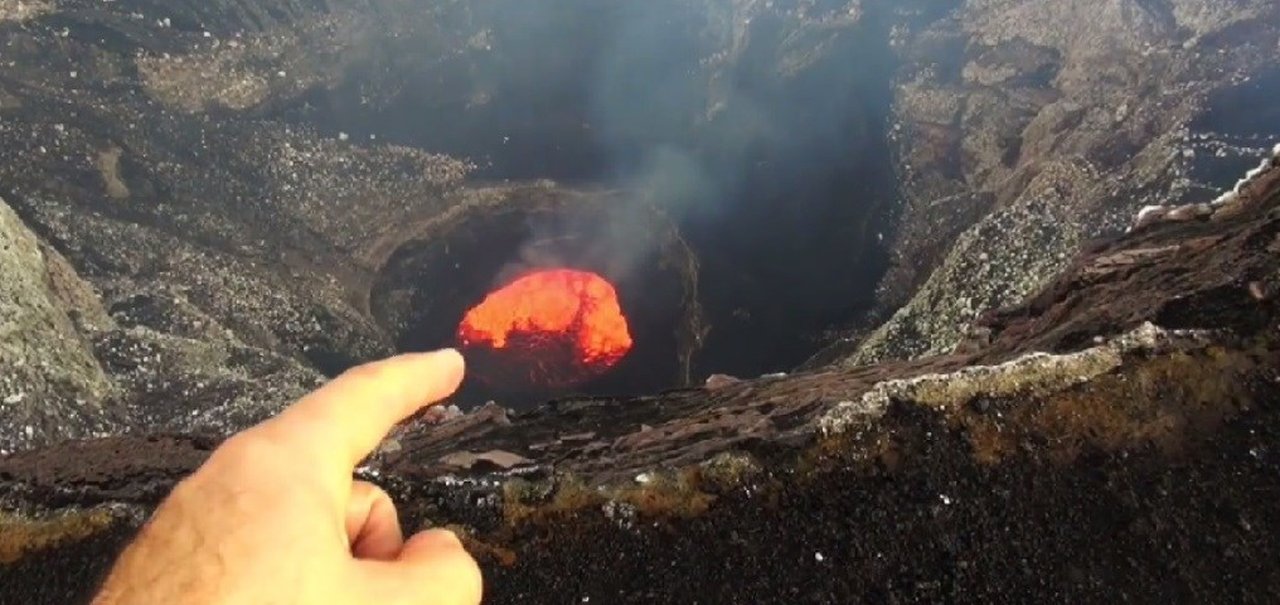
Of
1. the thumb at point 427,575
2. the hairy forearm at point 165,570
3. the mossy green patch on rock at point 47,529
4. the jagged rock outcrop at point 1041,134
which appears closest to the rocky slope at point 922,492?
the mossy green patch on rock at point 47,529

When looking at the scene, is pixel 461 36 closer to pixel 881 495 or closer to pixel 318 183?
pixel 318 183

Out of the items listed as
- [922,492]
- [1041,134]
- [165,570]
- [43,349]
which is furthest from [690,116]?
[165,570]

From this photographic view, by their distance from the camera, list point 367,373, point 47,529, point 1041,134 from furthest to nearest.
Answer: point 1041,134
point 47,529
point 367,373

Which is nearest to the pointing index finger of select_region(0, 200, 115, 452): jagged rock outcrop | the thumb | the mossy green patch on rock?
the thumb

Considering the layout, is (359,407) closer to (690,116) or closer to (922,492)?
(922,492)

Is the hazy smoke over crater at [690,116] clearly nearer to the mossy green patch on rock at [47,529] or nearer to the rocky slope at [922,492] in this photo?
the rocky slope at [922,492]

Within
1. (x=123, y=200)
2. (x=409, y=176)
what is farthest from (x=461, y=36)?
(x=123, y=200)
